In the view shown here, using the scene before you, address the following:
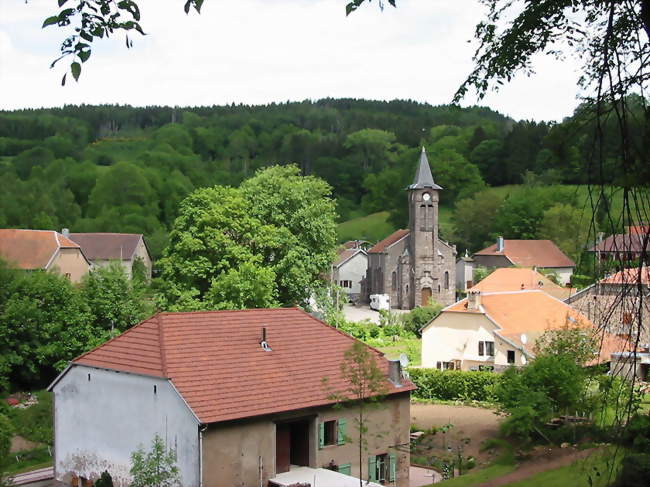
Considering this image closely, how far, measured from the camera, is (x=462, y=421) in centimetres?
3117

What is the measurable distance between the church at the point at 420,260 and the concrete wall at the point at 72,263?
83.8ft

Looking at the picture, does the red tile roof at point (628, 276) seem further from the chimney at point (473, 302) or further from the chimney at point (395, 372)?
the chimney at point (473, 302)

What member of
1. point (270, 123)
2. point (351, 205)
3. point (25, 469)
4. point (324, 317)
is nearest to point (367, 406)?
point (25, 469)

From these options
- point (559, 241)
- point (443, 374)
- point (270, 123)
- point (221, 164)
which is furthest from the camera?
point (270, 123)

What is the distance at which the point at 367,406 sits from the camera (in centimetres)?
2186

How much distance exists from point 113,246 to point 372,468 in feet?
186

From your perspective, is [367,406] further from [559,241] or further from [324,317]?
[559,241]

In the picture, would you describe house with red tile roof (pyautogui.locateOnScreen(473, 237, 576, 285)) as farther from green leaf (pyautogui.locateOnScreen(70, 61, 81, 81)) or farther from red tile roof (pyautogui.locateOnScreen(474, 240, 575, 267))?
green leaf (pyautogui.locateOnScreen(70, 61, 81, 81))

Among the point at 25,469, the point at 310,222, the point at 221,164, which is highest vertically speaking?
the point at 221,164

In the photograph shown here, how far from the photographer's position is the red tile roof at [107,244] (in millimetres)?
73750

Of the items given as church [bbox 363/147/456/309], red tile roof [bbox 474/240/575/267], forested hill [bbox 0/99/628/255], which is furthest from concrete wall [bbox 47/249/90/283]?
red tile roof [bbox 474/240/575/267]

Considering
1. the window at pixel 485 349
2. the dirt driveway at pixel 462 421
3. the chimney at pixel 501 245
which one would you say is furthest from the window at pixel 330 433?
the chimney at pixel 501 245

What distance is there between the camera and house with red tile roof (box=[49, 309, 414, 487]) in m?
19.7

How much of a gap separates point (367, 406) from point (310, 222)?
69.7ft
